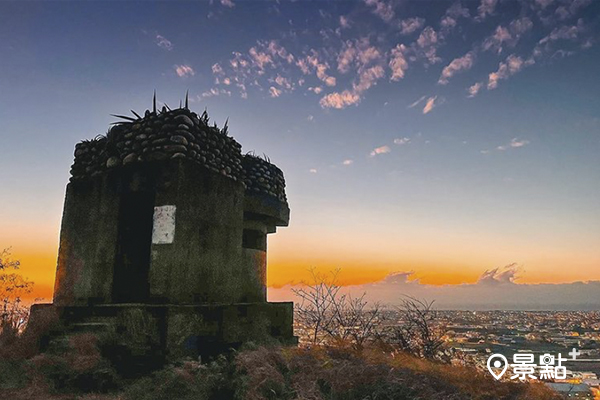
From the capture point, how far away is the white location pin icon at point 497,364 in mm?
5387

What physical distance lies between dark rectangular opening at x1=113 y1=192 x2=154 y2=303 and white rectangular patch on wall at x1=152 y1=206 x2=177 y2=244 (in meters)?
0.36

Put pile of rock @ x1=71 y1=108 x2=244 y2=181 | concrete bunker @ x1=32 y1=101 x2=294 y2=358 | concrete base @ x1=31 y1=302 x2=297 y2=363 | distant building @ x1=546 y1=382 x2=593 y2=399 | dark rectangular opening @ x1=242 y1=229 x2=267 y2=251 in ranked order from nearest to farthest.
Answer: distant building @ x1=546 y1=382 x2=593 y2=399
concrete base @ x1=31 y1=302 x2=297 y2=363
concrete bunker @ x1=32 y1=101 x2=294 y2=358
pile of rock @ x1=71 y1=108 x2=244 y2=181
dark rectangular opening @ x1=242 y1=229 x2=267 y2=251

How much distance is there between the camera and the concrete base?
19.7 ft

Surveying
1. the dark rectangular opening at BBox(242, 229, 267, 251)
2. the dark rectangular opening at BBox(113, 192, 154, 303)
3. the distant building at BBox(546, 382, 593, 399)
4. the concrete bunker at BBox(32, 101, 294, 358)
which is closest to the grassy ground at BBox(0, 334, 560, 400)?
the distant building at BBox(546, 382, 593, 399)

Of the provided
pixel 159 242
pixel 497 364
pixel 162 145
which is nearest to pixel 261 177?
pixel 162 145

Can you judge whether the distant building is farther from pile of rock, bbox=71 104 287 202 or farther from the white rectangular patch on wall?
pile of rock, bbox=71 104 287 202

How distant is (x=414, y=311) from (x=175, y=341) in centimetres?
408

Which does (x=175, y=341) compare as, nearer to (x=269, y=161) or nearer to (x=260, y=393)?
(x=260, y=393)

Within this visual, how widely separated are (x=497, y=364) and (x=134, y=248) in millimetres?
5646

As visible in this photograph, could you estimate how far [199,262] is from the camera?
7.07 meters

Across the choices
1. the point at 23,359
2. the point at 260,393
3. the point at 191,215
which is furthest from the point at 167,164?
the point at 260,393

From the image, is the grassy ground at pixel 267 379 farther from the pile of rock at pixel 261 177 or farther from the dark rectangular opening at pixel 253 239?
the pile of rock at pixel 261 177

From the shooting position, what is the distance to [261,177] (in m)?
9.95

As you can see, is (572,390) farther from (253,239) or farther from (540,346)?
(253,239)
